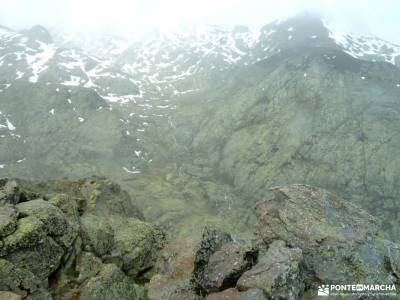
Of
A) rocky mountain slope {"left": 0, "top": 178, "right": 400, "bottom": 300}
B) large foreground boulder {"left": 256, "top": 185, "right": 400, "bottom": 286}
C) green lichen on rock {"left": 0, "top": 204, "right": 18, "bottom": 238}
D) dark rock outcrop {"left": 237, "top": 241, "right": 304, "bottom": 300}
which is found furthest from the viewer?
large foreground boulder {"left": 256, "top": 185, "right": 400, "bottom": 286}

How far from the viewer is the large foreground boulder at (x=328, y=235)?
2302cm

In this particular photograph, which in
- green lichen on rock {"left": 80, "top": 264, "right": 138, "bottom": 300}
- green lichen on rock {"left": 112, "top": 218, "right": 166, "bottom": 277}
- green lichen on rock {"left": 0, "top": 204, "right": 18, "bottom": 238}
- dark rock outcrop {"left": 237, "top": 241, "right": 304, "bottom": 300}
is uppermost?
green lichen on rock {"left": 0, "top": 204, "right": 18, "bottom": 238}

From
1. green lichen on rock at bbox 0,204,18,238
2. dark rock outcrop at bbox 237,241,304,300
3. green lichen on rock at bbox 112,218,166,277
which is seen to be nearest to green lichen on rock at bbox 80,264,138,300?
green lichen on rock at bbox 0,204,18,238

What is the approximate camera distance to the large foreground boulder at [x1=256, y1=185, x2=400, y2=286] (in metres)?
23.0

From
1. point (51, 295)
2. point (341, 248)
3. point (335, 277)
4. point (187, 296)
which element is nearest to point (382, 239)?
point (341, 248)

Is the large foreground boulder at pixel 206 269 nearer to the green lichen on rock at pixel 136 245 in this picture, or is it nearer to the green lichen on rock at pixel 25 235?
the green lichen on rock at pixel 136 245

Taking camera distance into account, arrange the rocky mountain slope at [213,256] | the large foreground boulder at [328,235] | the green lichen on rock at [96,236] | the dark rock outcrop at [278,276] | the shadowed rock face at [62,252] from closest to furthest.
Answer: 1. the dark rock outcrop at [278,276]
2. the rocky mountain slope at [213,256]
3. the shadowed rock face at [62,252]
4. the large foreground boulder at [328,235]
5. the green lichen on rock at [96,236]

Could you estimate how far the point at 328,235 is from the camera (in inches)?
984

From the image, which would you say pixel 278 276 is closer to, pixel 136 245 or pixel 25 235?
pixel 25 235

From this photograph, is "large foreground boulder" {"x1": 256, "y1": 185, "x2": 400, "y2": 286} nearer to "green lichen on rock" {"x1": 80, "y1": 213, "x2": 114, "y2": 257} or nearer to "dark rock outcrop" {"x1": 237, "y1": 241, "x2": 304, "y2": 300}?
"dark rock outcrop" {"x1": 237, "y1": 241, "x2": 304, "y2": 300}

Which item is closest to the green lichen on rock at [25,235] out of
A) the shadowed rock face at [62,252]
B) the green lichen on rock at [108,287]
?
the shadowed rock face at [62,252]

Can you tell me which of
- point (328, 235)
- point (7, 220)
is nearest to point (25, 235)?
point (7, 220)

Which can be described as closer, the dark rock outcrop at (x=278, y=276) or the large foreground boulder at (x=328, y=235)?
the dark rock outcrop at (x=278, y=276)

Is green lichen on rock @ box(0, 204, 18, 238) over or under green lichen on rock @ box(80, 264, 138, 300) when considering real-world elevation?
over
